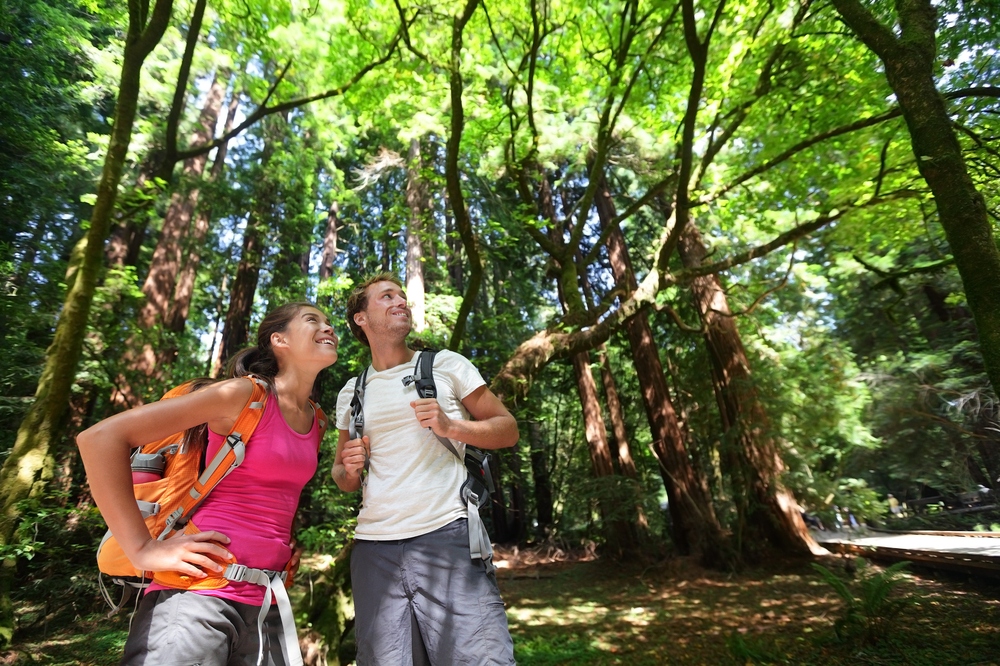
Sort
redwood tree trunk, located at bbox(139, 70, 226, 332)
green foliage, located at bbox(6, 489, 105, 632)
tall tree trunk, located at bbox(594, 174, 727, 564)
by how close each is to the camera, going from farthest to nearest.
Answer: tall tree trunk, located at bbox(594, 174, 727, 564), redwood tree trunk, located at bbox(139, 70, 226, 332), green foliage, located at bbox(6, 489, 105, 632)

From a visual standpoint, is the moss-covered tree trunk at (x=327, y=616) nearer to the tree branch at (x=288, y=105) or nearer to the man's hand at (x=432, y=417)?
the man's hand at (x=432, y=417)

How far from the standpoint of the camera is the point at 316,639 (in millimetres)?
4480

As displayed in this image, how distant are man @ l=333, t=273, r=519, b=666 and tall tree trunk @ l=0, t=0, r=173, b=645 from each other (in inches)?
137

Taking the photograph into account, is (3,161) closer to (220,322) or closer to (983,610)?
(220,322)

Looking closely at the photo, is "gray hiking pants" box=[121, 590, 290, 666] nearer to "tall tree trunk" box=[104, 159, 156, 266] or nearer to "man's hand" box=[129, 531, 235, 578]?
"man's hand" box=[129, 531, 235, 578]

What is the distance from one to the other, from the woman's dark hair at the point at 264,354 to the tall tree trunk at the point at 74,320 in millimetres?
3381

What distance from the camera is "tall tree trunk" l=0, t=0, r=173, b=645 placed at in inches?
170

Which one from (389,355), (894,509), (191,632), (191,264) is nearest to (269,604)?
(191,632)

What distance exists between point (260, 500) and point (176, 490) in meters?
0.25

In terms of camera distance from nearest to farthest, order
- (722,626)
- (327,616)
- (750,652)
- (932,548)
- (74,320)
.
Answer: (74,320)
(327,616)
(750,652)
(722,626)
(932,548)

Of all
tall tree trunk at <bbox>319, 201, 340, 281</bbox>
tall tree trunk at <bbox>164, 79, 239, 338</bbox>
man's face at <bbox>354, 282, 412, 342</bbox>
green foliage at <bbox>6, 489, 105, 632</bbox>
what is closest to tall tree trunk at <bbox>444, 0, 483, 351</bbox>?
man's face at <bbox>354, 282, 412, 342</bbox>

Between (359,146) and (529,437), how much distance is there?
33.5 feet

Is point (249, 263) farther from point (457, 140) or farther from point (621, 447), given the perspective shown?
point (621, 447)

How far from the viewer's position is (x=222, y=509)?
1.63 meters
